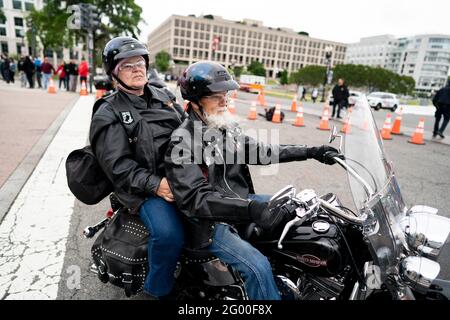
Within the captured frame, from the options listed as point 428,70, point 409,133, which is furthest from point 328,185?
point 428,70

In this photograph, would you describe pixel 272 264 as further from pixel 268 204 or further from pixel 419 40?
pixel 419 40

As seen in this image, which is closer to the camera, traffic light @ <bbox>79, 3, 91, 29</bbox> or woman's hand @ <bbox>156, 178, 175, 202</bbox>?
woman's hand @ <bbox>156, 178, 175, 202</bbox>

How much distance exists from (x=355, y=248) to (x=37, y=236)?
3.10 m

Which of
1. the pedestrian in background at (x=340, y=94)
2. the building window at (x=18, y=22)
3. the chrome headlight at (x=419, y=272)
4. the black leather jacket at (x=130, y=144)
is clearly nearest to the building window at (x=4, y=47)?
the building window at (x=18, y=22)

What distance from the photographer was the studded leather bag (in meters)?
2.10

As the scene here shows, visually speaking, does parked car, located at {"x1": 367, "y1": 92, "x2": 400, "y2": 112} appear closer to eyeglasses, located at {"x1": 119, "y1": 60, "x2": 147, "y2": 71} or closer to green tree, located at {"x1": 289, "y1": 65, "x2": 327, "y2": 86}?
eyeglasses, located at {"x1": 119, "y1": 60, "x2": 147, "y2": 71}

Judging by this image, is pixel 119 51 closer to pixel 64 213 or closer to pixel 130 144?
pixel 130 144

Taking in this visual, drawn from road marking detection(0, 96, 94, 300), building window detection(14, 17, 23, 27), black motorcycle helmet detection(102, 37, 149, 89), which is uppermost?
building window detection(14, 17, 23, 27)

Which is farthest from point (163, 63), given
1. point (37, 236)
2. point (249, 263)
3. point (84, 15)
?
point (249, 263)

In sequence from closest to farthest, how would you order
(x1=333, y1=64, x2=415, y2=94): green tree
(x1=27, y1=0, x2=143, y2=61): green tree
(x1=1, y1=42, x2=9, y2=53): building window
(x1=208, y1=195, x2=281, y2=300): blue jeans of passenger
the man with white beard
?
the man with white beard < (x1=208, y1=195, x2=281, y2=300): blue jeans of passenger < (x1=27, y1=0, x2=143, y2=61): green tree < (x1=333, y1=64, x2=415, y2=94): green tree < (x1=1, y1=42, x2=9, y2=53): building window

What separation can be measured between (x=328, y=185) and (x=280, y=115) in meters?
7.64

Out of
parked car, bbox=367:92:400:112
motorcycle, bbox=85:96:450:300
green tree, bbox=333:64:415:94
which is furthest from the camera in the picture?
green tree, bbox=333:64:415:94

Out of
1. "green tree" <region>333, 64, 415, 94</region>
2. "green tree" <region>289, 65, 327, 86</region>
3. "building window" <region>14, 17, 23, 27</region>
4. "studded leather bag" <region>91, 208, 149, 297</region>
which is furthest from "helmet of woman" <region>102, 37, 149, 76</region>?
"building window" <region>14, 17, 23, 27</region>

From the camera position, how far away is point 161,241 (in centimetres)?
195
